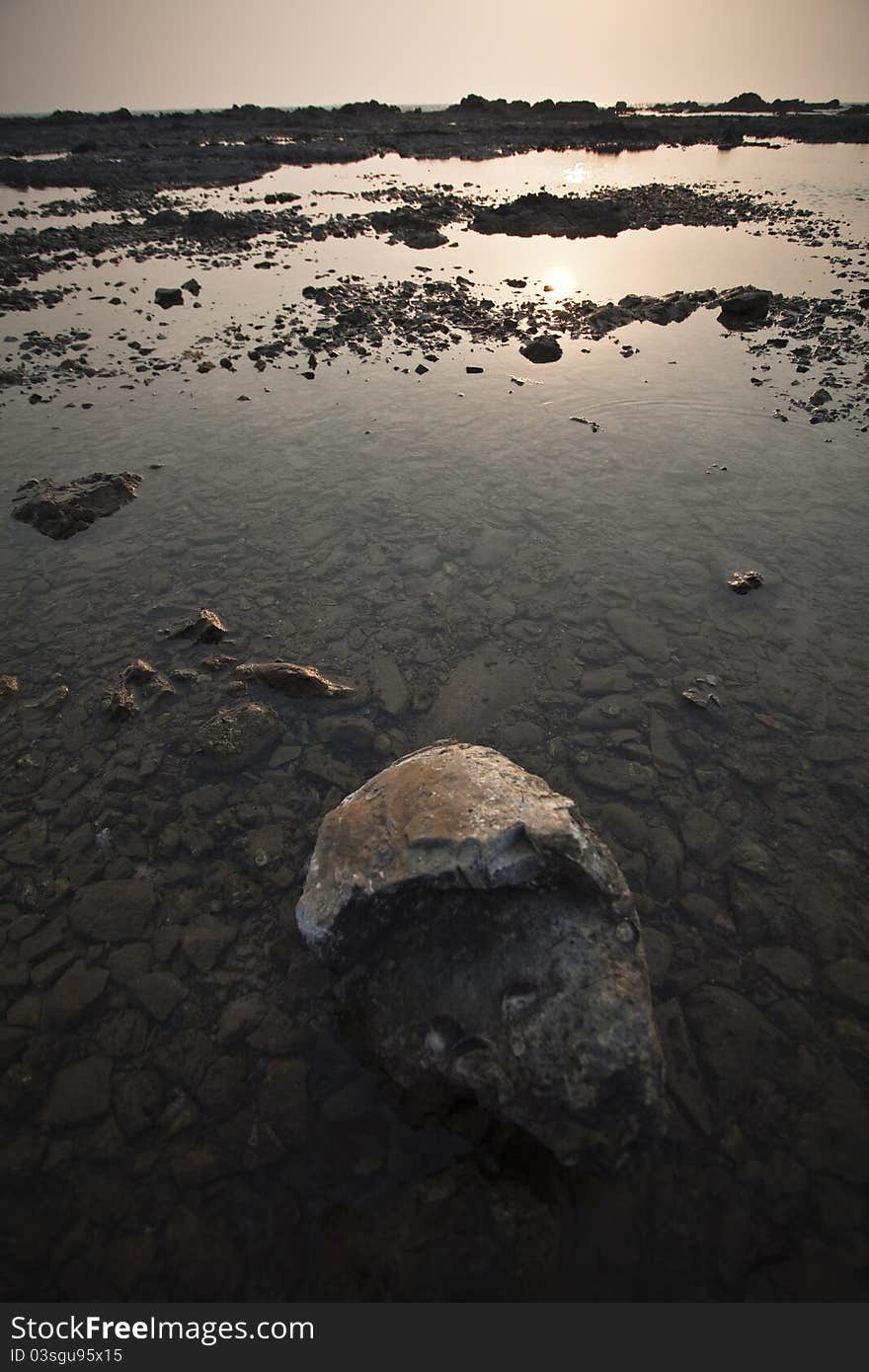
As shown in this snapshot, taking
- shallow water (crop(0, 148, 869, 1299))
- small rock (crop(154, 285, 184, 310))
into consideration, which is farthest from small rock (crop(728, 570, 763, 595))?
small rock (crop(154, 285, 184, 310))

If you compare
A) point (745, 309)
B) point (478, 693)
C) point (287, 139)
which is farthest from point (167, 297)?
point (287, 139)

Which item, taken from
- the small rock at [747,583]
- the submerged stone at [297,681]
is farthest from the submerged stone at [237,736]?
the small rock at [747,583]

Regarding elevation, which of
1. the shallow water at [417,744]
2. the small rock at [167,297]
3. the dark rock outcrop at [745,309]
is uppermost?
the small rock at [167,297]

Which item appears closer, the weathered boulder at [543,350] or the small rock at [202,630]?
the small rock at [202,630]

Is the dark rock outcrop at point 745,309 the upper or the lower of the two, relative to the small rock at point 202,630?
upper

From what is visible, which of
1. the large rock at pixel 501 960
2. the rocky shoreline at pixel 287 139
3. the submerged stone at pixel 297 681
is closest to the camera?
the large rock at pixel 501 960

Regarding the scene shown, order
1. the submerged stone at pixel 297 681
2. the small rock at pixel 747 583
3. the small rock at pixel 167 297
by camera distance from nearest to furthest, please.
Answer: the submerged stone at pixel 297 681, the small rock at pixel 747 583, the small rock at pixel 167 297

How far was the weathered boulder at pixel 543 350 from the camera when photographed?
1447 centimetres

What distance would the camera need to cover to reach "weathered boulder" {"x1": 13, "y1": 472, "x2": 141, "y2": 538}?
30.0ft

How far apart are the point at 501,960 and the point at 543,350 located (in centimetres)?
1439

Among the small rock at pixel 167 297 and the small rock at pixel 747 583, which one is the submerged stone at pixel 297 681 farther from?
the small rock at pixel 167 297

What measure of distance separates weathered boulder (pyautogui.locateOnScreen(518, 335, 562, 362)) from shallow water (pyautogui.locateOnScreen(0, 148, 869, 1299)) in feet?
4.33

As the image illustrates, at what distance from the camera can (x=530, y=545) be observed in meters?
8.87

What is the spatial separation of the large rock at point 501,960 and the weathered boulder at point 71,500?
7.61m
